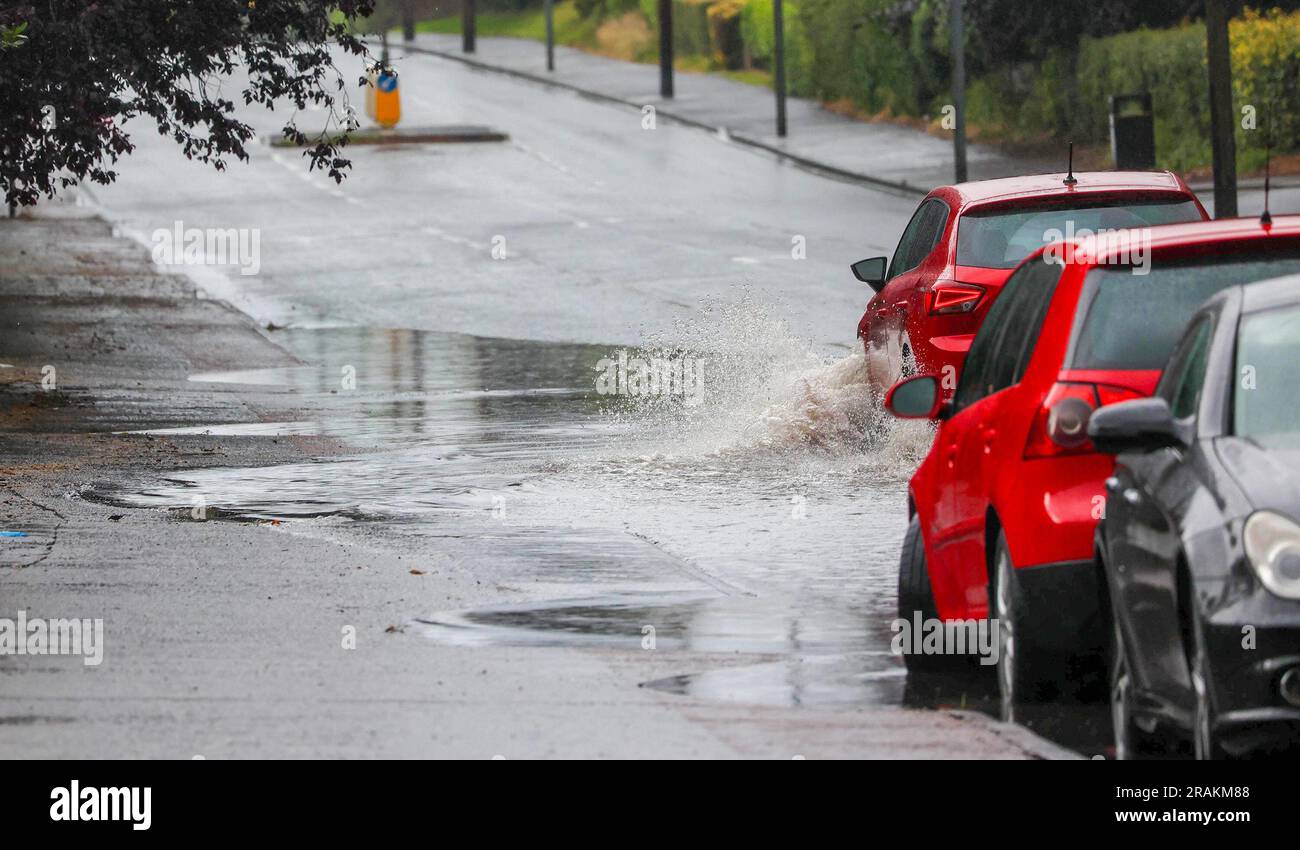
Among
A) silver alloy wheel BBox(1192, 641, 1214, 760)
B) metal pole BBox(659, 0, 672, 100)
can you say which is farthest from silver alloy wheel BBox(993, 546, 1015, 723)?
metal pole BBox(659, 0, 672, 100)

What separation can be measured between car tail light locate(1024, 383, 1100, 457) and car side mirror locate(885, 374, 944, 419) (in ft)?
4.79

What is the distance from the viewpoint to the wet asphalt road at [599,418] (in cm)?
1012

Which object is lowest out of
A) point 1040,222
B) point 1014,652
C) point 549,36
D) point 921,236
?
point 1014,652

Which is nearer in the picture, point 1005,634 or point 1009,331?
point 1005,634

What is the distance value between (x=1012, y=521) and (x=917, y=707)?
1060 mm

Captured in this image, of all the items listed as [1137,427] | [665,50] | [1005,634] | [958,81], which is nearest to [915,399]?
[1005,634]

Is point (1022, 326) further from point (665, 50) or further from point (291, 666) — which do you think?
point (665, 50)

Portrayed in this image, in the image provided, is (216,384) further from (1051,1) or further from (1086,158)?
(1051,1)

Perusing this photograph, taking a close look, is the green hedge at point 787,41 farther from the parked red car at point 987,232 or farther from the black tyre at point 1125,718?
the black tyre at point 1125,718

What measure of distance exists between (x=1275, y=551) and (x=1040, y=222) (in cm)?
827

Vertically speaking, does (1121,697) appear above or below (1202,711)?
below

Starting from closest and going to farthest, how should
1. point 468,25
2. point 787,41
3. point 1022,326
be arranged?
point 1022,326, point 787,41, point 468,25

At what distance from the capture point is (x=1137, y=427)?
256 inches

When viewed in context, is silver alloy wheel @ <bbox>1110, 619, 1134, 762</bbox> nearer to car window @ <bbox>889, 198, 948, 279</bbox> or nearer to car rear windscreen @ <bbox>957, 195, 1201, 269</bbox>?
car rear windscreen @ <bbox>957, 195, 1201, 269</bbox>
